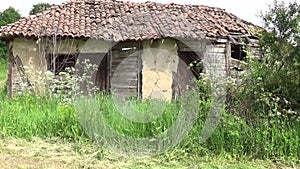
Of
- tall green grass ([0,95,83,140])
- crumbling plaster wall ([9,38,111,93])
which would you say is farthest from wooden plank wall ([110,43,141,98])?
tall green grass ([0,95,83,140])

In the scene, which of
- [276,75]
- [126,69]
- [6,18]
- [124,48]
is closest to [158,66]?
[126,69]

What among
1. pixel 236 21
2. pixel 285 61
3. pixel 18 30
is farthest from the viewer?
pixel 236 21

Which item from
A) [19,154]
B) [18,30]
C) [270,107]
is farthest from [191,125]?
[18,30]

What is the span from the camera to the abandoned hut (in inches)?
527

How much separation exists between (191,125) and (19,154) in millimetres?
2304

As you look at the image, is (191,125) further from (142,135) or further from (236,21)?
(236,21)

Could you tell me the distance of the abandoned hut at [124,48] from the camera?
13391 millimetres

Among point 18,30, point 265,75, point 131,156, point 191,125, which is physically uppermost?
point 18,30

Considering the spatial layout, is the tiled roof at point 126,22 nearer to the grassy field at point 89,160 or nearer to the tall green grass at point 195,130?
the tall green grass at point 195,130

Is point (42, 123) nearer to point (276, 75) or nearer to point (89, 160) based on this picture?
point (89, 160)

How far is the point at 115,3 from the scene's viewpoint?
1669cm

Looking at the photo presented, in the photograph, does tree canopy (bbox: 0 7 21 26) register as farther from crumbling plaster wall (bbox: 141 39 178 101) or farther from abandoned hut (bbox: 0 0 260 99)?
crumbling plaster wall (bbox: 141 39 178 101)

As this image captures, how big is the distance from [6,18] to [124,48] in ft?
68.3

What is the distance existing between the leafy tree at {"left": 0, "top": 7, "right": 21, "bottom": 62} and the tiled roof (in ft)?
46.4
